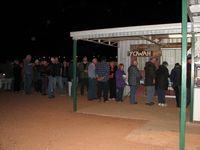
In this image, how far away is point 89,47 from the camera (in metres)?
51.5

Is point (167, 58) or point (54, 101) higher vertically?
point (167, 58)

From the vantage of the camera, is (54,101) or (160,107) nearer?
(160,107)

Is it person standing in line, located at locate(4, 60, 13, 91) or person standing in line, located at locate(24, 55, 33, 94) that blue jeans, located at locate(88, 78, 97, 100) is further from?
person standing in line, located at locate(4, 60, 13, 91)

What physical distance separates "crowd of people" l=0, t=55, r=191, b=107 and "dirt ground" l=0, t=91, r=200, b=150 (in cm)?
78

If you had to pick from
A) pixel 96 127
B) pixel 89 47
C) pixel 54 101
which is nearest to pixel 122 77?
pixel 54 101

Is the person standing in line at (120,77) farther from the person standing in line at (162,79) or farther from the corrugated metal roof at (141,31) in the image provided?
the corrugated metal roof at (141,31)

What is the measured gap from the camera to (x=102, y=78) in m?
13.6

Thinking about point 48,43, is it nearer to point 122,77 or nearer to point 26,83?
point 26,83

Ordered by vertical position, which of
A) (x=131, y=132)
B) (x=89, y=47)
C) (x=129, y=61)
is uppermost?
(x=89, y=47)

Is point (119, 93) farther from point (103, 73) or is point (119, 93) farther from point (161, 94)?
point (161, 94)

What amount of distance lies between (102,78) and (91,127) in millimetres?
4827

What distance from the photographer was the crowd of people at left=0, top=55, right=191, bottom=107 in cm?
1271

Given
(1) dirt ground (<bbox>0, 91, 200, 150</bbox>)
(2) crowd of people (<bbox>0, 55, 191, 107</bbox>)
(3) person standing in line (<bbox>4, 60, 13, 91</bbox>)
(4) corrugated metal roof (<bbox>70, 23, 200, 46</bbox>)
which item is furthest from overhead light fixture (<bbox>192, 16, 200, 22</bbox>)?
(3) person standing in line (<bbox>4, 60, 13, 91</bbox>)

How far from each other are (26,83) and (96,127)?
867cm
